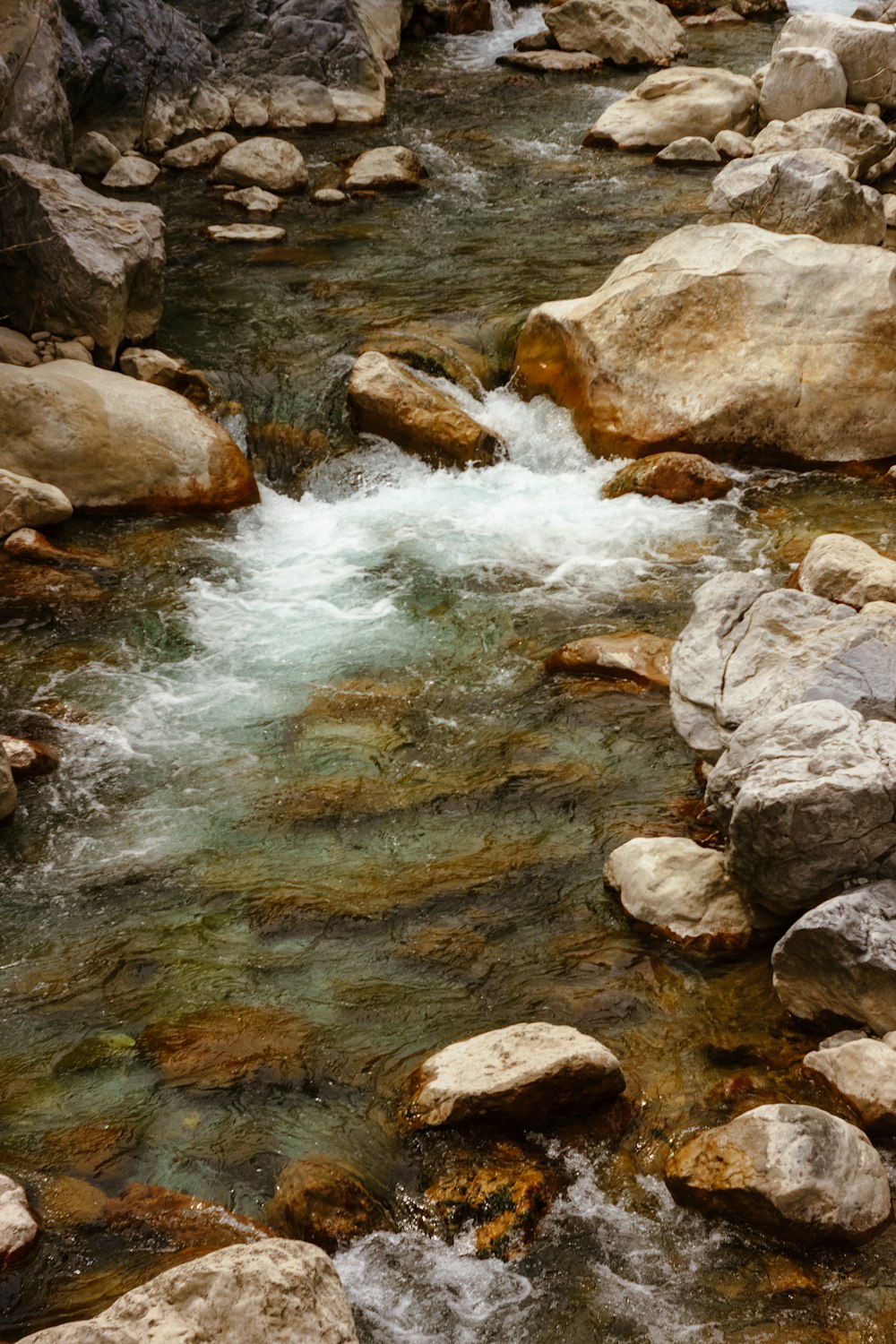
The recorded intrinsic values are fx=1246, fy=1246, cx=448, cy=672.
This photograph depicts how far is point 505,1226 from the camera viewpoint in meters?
3.71

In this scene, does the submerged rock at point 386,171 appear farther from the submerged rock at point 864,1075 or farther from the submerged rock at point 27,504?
the submerged rock at point 864,1075

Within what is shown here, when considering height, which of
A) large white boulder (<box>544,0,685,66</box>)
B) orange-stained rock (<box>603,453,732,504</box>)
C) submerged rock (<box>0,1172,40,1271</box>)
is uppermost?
large white boulder (<box>544,0,685,66</box>)

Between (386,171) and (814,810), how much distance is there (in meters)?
10.7

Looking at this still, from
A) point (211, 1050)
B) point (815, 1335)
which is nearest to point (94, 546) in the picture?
point (211, 1050)

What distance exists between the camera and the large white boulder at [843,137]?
1220 centimetres

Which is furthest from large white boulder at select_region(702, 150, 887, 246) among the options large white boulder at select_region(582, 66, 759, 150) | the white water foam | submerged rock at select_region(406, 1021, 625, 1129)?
the white water foam

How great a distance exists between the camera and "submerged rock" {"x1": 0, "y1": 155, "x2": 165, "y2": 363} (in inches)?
356

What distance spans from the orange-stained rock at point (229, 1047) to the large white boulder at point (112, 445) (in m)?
4.58

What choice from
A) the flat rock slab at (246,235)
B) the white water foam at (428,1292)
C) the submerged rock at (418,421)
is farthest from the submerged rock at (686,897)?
the flat rock slab at (246,235)

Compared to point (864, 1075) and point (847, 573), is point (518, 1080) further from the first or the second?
point (847, 573)

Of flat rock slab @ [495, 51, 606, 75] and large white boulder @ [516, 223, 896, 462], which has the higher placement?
flat rock slab @ [495, 51, 606, 75]

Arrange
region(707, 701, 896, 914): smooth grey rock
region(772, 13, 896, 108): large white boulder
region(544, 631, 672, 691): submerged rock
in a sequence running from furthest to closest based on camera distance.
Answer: region(772, 13, 896, 108): large white boulder < region(544, 631, 672, 691): submerged rock < region(707, 701, 896, 914): smooth grey rock

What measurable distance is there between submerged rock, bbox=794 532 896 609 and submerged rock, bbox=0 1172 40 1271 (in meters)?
4.38

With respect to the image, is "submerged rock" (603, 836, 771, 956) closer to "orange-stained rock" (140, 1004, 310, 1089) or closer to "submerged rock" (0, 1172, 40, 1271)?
"orange-stained rock" (140, 1004, 310, 1089)
